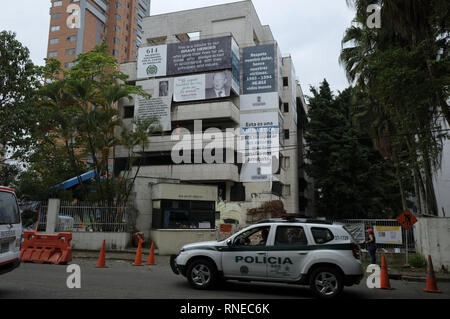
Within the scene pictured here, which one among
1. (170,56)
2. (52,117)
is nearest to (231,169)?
(170,56)

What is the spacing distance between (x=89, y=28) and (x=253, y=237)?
63418 mm

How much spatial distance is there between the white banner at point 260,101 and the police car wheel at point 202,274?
25463mm

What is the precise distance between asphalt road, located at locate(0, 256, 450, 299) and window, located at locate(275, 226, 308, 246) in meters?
1.17

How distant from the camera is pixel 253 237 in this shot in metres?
8.33

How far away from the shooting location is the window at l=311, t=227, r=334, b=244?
790 centimetres

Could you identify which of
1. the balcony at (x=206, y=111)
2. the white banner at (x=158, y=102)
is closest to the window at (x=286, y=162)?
the balcony at (x=206, y=111)

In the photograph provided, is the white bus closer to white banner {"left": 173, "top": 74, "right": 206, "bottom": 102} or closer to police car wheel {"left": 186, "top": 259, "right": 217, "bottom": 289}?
police car wheel {"left": 186, "top": 259, "right": 217, "bottom": 289}

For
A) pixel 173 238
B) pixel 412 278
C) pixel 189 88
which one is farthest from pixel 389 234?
pixel 189 88

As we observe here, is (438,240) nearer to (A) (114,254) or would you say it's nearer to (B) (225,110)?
(A) (114,254)

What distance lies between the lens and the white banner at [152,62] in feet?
112

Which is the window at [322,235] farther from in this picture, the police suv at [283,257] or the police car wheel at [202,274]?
the police car wheel at [202,274]

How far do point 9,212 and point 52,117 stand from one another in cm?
1303

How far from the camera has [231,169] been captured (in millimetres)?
30609
